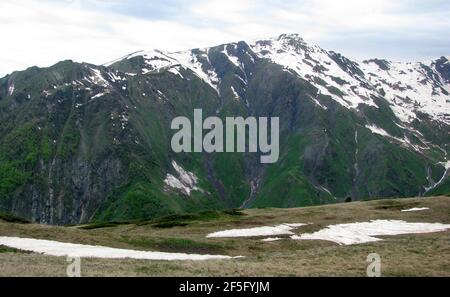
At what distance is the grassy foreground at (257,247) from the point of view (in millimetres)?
34594

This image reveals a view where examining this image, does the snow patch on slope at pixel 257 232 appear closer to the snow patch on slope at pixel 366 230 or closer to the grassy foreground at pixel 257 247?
the grassy foreground at pixel 257 247

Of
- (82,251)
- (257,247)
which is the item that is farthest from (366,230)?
(82,251)

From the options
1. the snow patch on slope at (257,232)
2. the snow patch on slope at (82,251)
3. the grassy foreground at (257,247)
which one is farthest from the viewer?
the snow patch on slope at (257,232)

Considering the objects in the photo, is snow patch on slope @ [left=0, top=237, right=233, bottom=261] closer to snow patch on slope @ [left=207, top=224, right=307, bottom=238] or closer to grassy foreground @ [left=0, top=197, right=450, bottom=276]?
grassy foreground @ [left=0, top=197, right=450, bottom=276]

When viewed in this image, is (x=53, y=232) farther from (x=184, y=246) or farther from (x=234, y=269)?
(x=234, y=269)

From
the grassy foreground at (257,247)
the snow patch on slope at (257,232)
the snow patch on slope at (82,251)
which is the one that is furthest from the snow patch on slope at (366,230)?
the snow patch on slope at (82,251)

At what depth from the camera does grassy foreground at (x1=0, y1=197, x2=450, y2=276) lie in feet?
113

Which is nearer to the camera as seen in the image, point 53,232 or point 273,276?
point 273,276

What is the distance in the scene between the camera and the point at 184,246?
64188 millimetres
